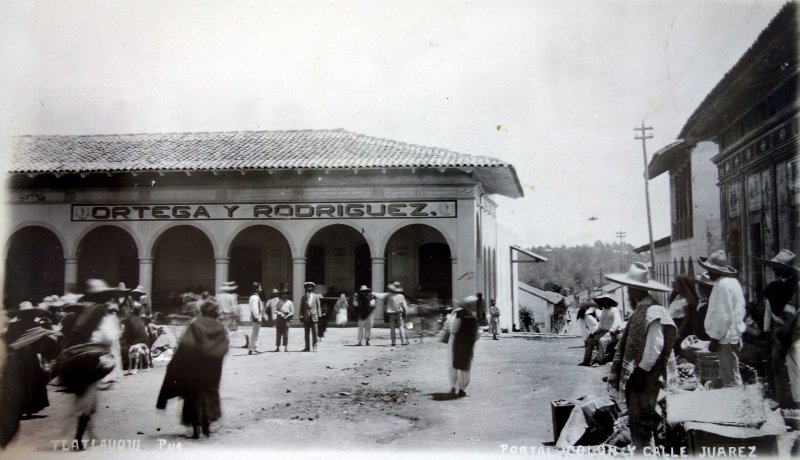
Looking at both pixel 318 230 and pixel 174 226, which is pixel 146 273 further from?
pixel 318 230

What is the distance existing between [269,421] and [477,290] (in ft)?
7.67

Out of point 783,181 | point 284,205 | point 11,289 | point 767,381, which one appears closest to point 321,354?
point 284,205

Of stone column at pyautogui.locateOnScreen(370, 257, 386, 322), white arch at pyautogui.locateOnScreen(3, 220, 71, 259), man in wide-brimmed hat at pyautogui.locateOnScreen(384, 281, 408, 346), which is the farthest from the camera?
stone column at pyautogui.locateOnScreen(370, 257, 386, 322)

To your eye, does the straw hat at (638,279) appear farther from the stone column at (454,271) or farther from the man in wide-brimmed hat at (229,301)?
the man in wide-brimmed hat at (229,301)

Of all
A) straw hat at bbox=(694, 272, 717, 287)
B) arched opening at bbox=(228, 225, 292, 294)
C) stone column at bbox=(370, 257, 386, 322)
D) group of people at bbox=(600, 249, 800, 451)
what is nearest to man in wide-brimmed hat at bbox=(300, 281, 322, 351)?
arched opening at bbox=(228, 225, 292, 294)

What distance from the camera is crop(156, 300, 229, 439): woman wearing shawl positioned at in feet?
14.6

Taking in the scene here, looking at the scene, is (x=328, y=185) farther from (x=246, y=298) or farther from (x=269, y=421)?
(x=269, y=421)

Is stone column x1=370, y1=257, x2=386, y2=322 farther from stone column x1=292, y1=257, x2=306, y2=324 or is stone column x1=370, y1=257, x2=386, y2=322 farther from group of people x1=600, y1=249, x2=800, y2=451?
group of people x1=600, y1=249, x2=800, y2=451

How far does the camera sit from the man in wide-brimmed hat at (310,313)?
567 centimetres

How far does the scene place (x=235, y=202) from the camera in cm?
566

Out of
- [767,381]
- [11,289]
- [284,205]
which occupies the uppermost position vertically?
[284,205]

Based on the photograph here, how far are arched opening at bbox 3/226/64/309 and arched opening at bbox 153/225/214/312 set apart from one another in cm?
90

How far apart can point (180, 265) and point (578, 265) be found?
3907 millimetres

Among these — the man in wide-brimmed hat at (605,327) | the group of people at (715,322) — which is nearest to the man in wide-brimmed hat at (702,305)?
the group of people at (715,322)
